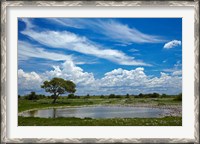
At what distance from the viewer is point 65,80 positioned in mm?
4062

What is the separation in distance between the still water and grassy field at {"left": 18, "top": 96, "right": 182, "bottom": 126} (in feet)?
0.14

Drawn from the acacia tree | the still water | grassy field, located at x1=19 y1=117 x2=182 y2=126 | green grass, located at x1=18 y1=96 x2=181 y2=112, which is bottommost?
grassy field, located at x1=19 y1=117 x2=182 y2=126

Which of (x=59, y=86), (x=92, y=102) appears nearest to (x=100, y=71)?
(x=92, y=102)

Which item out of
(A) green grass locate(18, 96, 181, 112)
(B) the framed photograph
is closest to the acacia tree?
(B) the framed photograph

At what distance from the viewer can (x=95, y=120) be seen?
13.2ft

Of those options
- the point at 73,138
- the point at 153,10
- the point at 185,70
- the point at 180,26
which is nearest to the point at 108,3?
the point at 153,10

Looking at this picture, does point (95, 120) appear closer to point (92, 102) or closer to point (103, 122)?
point (103, 122)

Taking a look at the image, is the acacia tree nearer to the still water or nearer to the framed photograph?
the framed photograph

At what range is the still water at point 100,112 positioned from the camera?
405 centimetres

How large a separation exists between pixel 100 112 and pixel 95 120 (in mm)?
113

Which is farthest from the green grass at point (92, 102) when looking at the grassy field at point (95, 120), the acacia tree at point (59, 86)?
the acacia tree at point (59, 86)

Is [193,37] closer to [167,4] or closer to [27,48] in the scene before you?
[167,4]

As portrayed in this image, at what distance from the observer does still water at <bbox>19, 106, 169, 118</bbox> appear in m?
4.05

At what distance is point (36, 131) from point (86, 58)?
88 centimetres
